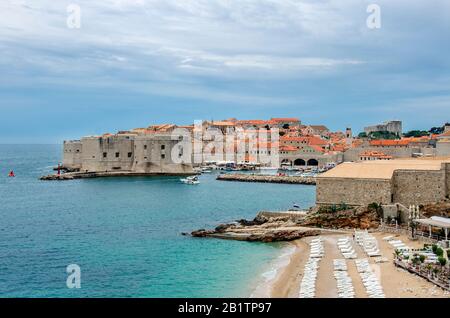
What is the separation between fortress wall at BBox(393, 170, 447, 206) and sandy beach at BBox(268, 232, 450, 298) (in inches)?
156

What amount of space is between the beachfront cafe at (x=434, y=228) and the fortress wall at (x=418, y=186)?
2.78 meters

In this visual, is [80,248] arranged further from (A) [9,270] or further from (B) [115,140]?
(B) [115,140]

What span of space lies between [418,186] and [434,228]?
140 inches

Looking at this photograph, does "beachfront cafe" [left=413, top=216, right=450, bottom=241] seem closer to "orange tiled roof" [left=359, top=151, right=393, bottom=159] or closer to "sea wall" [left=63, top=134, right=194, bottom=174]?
"sea wall" [left=63, top=134, right=194, bottom=174]

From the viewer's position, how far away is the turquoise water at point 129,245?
18.2 meters

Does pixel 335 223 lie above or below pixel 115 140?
below

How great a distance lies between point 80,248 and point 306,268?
10.6 metres

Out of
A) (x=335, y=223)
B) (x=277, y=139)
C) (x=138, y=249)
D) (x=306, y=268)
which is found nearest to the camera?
(x=306, y=268)

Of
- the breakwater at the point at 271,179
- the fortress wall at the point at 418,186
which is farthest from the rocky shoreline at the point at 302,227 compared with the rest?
the breakwater at the point at 271,179

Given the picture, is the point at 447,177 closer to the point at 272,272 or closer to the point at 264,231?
the point at 264,231

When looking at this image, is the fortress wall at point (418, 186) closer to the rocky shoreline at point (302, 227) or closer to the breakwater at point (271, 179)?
the rocky shoreline at point (302, 227)

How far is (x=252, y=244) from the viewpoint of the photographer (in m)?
24.5

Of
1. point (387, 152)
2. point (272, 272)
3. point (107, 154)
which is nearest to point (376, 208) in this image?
point (272, 272)

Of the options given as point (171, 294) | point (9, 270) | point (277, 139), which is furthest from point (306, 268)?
point (277, 139)
